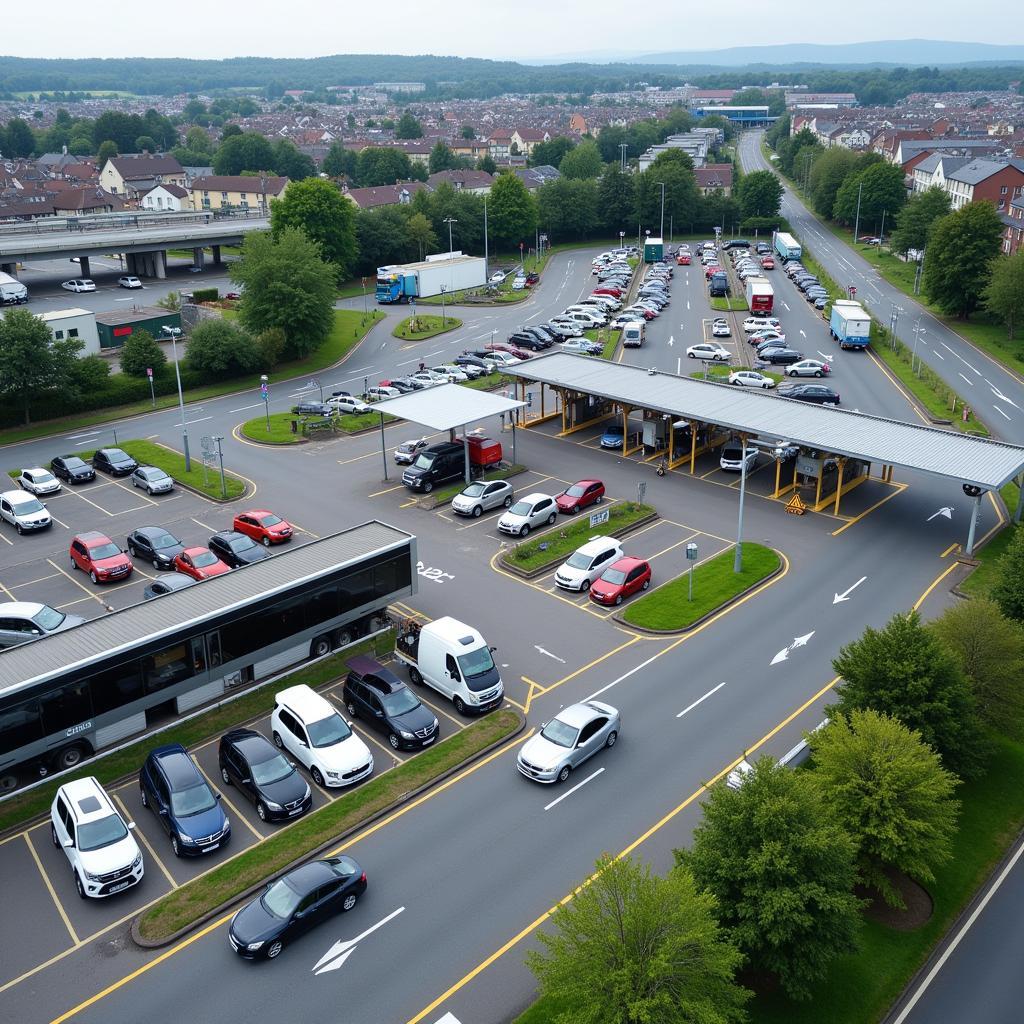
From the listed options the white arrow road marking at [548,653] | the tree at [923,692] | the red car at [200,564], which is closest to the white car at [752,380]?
the white arrow road marking at [548,653]

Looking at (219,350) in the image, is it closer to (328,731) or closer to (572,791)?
(328,731)

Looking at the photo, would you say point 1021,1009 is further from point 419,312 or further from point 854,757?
point 419,312

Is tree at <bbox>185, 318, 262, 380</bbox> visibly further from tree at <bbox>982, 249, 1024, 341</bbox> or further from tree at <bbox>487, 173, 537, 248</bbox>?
tree at <bbox>487, 173, 537, 248</bbox>

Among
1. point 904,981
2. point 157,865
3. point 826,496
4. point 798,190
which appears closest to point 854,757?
point 904,981

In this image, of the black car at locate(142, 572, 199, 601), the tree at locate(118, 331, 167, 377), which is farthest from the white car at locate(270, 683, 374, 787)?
the tree at locate(118, 331, 167, 377)

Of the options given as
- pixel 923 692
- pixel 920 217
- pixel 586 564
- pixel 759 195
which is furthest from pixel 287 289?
pixel 759 195

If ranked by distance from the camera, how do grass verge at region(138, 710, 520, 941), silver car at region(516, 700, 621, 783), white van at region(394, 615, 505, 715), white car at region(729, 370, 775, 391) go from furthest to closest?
white car at region(729, 370, 775, 391)
white van at region(394, 615, 505, 715)
silver car at region(516, 700, 621, 783)
grass verge at region(138, 710, 520, 941)

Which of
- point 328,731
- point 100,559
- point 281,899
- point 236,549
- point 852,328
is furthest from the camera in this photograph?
point 852,328
